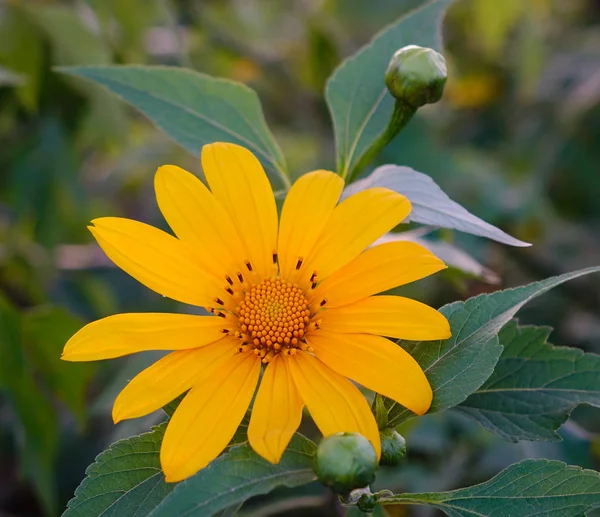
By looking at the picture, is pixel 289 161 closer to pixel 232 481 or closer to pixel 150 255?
pixel 150 255

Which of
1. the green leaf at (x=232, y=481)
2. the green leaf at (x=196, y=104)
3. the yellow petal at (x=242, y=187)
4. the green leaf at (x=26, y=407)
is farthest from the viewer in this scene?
the green leaf at (x=26, y=407)

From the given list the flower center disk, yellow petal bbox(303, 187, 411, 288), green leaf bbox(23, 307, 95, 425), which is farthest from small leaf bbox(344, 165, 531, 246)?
green leaf bbox(23, 307, 95, 425)

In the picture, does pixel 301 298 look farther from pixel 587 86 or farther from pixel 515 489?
pixel 587 86

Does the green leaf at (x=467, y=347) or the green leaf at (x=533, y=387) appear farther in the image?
the green leaf at (x=533, y=387)

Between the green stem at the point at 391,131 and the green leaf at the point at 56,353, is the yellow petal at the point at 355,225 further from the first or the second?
the green leaf at the point at 56,353

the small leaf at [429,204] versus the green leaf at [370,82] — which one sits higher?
the green leaf at [370,82]

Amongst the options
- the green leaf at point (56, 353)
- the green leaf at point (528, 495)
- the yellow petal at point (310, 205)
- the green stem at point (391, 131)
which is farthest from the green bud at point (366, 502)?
the green leaf at point (56, 353)

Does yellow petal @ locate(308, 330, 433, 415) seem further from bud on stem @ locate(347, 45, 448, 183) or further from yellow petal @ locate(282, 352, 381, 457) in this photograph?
bud on stem @ locate(347, 45, 448, 183)
